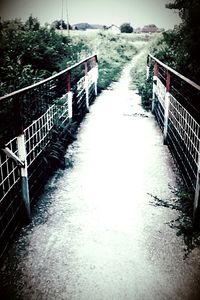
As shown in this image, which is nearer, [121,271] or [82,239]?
[121,271]

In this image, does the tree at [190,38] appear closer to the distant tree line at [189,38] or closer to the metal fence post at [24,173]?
the distant tree line at [189,38]

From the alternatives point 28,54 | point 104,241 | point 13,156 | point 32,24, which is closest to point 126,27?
point 32,24

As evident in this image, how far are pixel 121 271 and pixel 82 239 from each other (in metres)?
0.55

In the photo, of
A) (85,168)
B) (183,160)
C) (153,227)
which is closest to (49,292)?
(153,227)

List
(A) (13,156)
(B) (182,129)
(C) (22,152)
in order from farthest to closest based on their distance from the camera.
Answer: (B) (182,129) → (C) (22,152) → (A) (13,156)

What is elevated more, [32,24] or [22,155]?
[32,24]

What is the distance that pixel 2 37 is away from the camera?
12.0m

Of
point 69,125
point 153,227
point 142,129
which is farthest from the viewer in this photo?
point 142,129

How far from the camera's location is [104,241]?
9.05ft

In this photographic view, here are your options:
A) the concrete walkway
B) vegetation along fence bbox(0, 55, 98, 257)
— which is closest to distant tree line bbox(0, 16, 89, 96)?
vegetation along fence bbox(0, 55, 98, 257)

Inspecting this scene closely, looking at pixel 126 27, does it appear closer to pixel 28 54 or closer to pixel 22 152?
pixel 28 54

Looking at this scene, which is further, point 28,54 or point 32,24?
Answer: point 32,24

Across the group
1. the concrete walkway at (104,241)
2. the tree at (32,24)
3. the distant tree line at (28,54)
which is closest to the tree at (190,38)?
the distant tree line at (28,54)

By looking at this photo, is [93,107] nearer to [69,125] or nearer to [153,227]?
[69,125]
